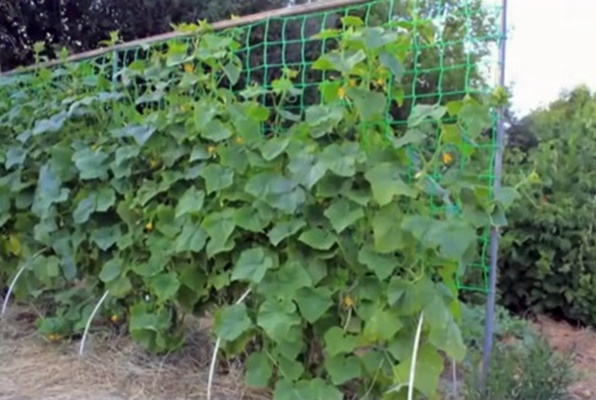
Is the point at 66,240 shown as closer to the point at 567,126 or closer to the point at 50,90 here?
the point at 50,90

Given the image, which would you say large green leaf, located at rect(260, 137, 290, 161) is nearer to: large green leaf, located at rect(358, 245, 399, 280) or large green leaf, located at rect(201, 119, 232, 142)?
large green leaf, located at rect(201, 119, 232, 142)

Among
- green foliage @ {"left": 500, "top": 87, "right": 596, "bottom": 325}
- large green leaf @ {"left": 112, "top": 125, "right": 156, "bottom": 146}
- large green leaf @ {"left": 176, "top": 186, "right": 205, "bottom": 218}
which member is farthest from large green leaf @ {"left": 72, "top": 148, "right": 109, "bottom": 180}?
green foliage @ {"left": 500, "top": 87, "right": 596, "bottom": 325}

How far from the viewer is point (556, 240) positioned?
3756 millimetres

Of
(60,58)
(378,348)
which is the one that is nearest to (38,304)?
(60,58)

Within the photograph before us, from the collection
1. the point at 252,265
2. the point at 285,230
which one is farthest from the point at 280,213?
the point at 252,265

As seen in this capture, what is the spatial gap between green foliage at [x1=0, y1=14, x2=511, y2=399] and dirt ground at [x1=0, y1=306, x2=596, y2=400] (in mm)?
120

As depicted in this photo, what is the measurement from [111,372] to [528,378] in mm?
1542

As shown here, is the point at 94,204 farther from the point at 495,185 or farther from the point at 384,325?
the point at 495,185

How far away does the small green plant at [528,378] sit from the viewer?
2.16 metres

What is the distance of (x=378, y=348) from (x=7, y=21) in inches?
263

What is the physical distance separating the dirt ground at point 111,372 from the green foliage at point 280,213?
120mm

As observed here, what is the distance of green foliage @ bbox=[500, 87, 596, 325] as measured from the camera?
374 centimetres

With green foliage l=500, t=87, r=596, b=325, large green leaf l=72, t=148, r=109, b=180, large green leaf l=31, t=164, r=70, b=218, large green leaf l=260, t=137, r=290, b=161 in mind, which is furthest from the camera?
green foliage l=500, t=87, r=596, b=325

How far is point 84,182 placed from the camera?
2.72 meters
